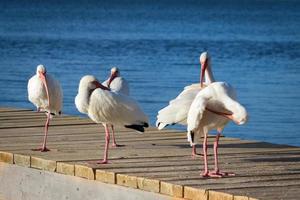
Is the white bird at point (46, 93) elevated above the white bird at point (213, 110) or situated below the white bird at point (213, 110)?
above

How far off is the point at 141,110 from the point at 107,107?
1.58 ft

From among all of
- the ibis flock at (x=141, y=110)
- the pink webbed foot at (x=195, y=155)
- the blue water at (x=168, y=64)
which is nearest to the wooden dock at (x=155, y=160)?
the pink webbed foot at (x=195, y=155)

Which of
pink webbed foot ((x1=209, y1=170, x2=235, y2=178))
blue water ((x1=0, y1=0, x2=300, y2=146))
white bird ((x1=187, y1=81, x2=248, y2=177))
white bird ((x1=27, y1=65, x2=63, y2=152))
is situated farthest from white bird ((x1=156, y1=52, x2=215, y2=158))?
blue water ((x1=0, y1=0, x2=300, y2=146))

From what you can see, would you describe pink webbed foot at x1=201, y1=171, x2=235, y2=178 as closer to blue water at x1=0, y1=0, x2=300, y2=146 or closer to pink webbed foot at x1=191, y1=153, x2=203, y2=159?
pink webbed foot at x1=191, y1=153, x2=203, y2=159

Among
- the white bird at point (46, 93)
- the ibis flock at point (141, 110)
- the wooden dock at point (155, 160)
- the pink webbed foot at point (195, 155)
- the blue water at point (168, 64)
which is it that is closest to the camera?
the wooden dock at point (155, 160)

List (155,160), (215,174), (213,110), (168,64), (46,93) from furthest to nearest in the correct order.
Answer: (168,64) < (46,93) < (155,160) < (213,110) < (215,174)

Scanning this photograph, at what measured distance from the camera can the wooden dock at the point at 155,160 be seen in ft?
34.0

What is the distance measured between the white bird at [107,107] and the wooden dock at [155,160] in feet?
1.06

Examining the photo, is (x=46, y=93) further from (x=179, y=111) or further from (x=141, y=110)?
(x=179, y=111)

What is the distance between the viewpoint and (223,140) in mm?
13367

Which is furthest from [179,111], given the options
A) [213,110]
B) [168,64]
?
[168,64]

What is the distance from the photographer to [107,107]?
11.8 metres

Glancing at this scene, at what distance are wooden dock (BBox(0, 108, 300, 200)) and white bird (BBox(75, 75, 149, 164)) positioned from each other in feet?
1.06

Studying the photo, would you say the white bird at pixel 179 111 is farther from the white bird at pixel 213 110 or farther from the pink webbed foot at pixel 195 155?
the white bird at pixel 213 110
